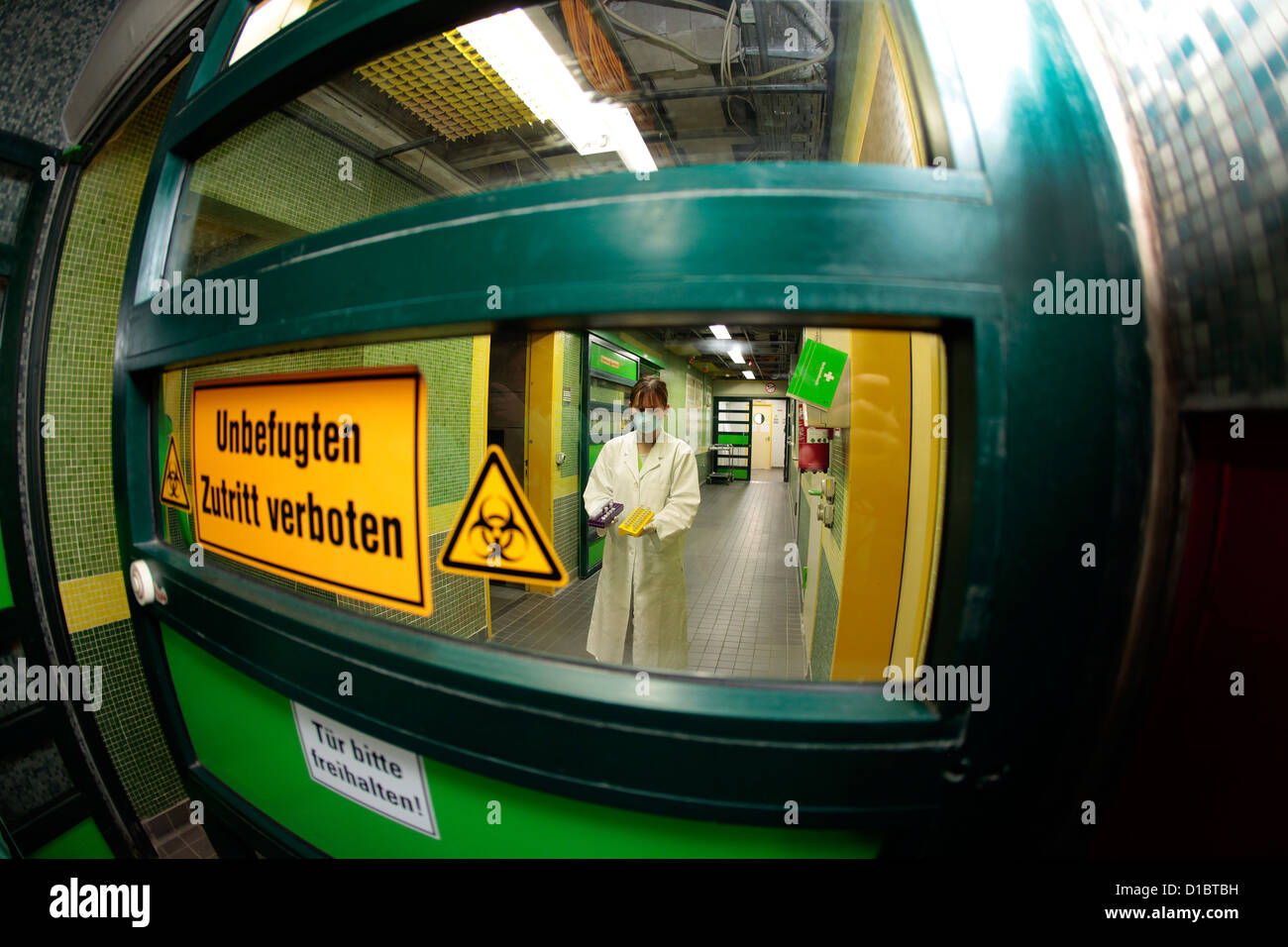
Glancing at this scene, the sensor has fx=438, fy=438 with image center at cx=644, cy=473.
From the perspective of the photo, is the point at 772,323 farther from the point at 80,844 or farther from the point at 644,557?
the point at 80,844

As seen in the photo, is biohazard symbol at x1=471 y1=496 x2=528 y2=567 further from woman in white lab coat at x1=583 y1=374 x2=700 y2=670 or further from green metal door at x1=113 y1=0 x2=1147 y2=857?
woman in white lab coat at x1=583 y1=374 x2=700 y2=670

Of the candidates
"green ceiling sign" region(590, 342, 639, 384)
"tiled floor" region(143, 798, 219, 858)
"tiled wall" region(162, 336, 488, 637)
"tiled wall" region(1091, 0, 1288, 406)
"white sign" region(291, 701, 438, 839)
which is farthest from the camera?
"green ceiling sign" region(590, 342, 639, 384)

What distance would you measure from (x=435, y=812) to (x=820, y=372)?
6.63 ft

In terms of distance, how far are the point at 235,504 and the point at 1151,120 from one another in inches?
73.6

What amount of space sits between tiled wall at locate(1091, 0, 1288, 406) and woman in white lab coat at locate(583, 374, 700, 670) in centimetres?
221

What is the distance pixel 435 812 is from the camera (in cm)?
92

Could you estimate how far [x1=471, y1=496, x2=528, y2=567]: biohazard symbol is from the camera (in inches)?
31.5

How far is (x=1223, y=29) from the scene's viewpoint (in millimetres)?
558

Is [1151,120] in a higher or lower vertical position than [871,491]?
higher

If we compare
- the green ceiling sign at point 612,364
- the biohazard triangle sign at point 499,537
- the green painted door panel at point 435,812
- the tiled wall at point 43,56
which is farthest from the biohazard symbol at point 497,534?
the green ceiling sign at point 612,364

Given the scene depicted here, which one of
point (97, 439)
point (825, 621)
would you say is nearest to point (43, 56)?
point (97, 439)

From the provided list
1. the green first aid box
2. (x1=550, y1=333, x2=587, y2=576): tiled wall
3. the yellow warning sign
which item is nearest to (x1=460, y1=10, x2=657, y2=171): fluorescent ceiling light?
the green first aid box
